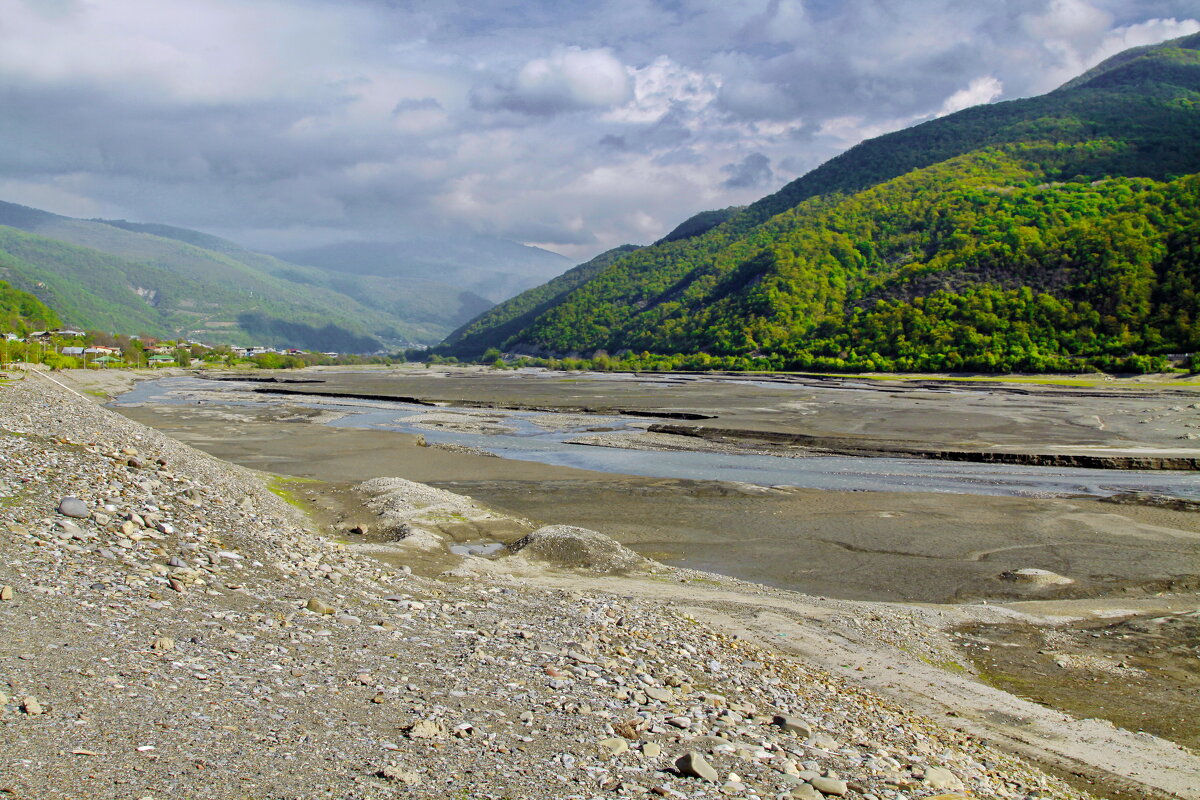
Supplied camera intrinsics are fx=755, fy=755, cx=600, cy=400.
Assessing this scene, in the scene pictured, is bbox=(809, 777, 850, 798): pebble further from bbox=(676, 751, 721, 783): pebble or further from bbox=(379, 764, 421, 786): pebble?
bbox=(379, 764, 421, 786): pebble

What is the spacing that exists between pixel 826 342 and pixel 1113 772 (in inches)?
6422

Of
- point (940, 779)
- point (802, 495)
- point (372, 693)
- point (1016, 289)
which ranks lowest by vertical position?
point (802, 495)

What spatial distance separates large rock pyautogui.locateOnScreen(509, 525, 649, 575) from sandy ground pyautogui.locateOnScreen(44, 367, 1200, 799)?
1.50 meters

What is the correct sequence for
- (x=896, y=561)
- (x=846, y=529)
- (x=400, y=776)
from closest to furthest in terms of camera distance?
(x=400, y=776)
(x=896, y=561)
(x=846, y=529)

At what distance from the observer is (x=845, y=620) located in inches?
633

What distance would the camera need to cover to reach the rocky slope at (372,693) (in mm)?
7070

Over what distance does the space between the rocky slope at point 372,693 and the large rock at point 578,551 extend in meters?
4.77

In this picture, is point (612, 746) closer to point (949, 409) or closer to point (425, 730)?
point (425, 730)

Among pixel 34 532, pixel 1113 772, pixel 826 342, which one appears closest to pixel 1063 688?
pixel 1113 772

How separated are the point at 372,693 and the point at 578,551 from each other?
12064mm

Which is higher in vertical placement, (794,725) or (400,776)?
(400,776)

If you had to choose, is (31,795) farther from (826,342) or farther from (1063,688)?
(826,342)

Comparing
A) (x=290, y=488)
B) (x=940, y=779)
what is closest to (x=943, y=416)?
(x=290, y=488)

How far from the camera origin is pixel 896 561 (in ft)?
72.8
